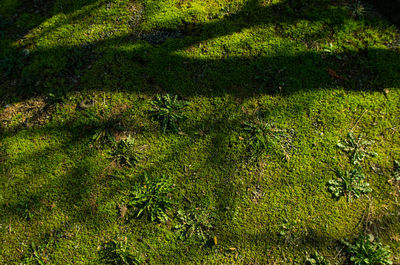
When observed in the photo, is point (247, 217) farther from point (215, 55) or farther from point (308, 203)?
point (215, 55)

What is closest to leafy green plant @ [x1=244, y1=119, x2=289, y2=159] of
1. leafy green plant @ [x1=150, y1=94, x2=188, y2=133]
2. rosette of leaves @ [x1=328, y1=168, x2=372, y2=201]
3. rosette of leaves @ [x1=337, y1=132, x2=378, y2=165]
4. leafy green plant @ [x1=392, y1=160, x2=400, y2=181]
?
rosette of leaves @ [x1=328, y1=168, x2=372, y2=201]

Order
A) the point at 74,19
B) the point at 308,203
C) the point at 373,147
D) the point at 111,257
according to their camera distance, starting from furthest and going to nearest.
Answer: the point at 74,19 < the point at 373,147 < the point at 308,203 < the point at 111,257

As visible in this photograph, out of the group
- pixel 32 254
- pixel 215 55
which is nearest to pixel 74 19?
pixel 215 55

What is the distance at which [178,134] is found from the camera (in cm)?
411

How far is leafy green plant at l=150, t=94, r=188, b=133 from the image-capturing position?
162 inches

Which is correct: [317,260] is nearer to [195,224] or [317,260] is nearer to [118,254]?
[195,224]

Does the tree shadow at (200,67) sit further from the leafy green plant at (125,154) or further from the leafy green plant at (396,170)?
the leafy green plant at (396,170)

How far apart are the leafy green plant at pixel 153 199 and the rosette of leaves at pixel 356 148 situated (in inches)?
116

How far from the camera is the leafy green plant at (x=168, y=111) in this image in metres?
4.12

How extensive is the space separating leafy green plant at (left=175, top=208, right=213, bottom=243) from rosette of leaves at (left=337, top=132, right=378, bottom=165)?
2.50 m

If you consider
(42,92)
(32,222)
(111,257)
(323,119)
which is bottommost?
(111,257)

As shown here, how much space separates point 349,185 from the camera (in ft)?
12.6

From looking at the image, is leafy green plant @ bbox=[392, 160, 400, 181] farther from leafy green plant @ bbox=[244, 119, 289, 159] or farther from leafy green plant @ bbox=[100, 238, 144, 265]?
leafy green plant @ bbox=[100, 238, 144, 265]

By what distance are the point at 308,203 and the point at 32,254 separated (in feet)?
13.8
